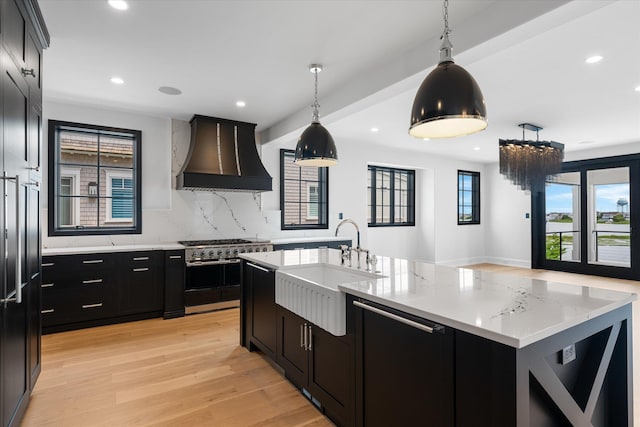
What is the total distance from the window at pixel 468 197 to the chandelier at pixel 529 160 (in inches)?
136

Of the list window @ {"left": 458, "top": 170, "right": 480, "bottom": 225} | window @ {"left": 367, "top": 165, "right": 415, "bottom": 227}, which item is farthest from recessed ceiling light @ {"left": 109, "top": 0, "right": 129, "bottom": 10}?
window @ {"left": 458, "top": 170, "right": 480, "bottom": 225}

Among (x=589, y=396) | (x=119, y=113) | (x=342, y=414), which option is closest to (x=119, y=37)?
(x=119, y=113)

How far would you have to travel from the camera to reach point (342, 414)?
197 centimetres

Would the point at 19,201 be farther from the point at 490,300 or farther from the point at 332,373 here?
the point at 490,300

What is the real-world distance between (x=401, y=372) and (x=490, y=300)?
528 millimetres

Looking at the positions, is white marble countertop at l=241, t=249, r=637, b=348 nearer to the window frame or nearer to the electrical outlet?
the electrical outlet

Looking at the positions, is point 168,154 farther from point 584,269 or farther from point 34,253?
point 584,269

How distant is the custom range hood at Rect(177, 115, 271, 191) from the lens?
4.49 meters

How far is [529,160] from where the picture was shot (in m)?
4.79

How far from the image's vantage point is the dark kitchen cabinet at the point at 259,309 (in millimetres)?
2761

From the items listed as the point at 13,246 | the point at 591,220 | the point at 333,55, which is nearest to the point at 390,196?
the point at 591,220

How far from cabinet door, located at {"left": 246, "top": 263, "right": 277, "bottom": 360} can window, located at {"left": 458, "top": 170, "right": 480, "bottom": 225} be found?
21.5ft

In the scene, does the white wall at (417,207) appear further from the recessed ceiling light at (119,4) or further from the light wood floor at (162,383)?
the recessed ceiling light at (119,4)

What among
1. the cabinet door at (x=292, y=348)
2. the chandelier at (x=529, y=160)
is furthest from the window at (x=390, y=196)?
the cabinet door at (x=292, y=348)
